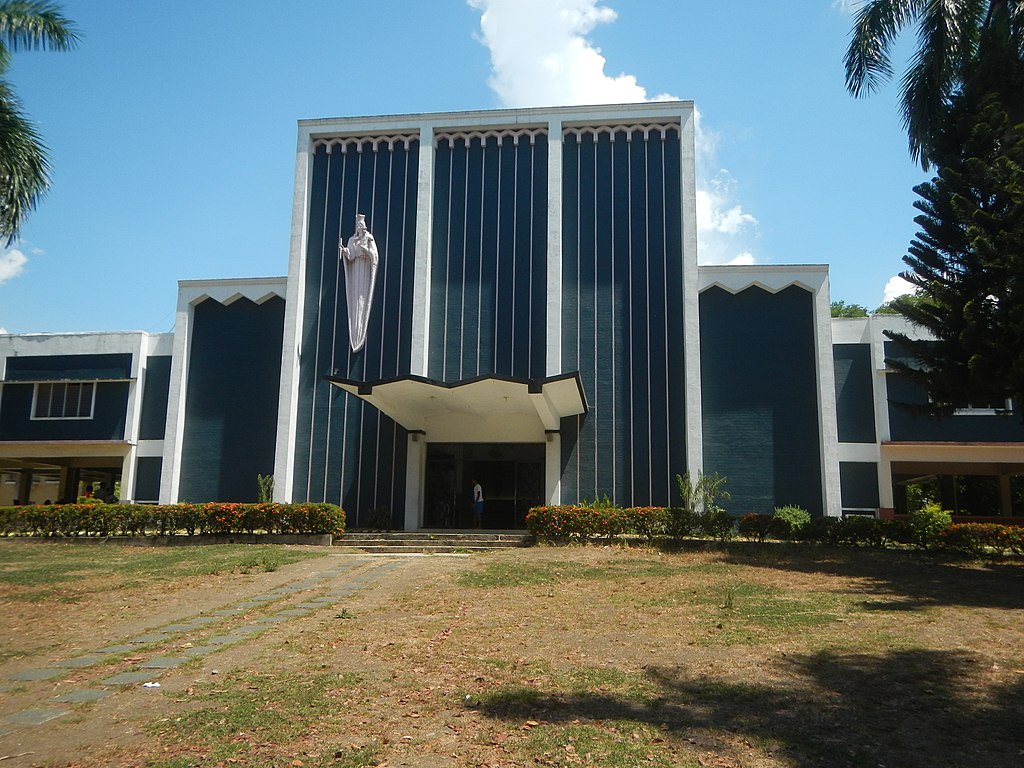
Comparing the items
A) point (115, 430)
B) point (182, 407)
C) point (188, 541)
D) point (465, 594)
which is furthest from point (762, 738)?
point (115, 430)

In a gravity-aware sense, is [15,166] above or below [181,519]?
above

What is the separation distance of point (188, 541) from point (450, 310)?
335 inches

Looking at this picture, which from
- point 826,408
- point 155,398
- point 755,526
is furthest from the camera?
point 155,398

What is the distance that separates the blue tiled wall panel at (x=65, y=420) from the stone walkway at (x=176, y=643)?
14451mm

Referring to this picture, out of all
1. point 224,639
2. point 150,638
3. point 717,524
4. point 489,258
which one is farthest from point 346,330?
point 224,639

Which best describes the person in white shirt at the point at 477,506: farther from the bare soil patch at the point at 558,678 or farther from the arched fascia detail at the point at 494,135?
the arched fascia detail at the point at 494,135

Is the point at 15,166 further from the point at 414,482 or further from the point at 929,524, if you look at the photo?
the point at 929,524

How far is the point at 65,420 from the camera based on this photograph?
77.1ft

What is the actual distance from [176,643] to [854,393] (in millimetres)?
17987

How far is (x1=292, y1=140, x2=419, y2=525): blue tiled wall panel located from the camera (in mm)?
20234

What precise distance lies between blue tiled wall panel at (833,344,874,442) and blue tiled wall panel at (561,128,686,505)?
14.2 feet

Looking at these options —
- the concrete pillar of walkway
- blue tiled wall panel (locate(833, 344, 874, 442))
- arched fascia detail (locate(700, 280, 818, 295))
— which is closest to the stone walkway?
arched fascia detail (locate(700, 280, 818, 295))

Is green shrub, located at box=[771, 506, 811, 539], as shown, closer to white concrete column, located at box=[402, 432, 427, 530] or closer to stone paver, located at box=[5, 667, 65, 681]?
white concrete column, located at box=[402, 432, 427, 530]

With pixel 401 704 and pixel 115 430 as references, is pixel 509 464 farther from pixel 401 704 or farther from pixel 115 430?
pixel 401 704
